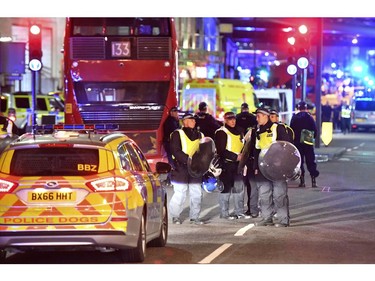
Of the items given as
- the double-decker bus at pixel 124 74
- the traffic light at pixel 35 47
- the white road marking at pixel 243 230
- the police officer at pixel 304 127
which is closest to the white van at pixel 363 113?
the double-decker bus at pixel 124 74

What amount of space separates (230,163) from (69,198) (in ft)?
19.8

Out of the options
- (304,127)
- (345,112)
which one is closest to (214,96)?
(304,127)

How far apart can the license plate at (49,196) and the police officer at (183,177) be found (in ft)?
16.2

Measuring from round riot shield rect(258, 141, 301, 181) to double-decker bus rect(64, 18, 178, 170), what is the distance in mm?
9039

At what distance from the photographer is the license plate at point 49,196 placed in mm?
10672

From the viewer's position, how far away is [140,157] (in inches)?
485

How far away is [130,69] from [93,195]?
13.9 metres

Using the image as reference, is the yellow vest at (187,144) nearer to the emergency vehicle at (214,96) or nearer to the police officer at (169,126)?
the police officer at (169,126)

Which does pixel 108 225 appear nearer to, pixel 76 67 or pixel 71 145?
pixel 71 145

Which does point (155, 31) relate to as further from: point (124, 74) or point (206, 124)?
point (206, 124)

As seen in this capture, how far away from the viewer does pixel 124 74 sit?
24.5 m

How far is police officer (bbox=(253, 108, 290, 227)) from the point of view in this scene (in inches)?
604
